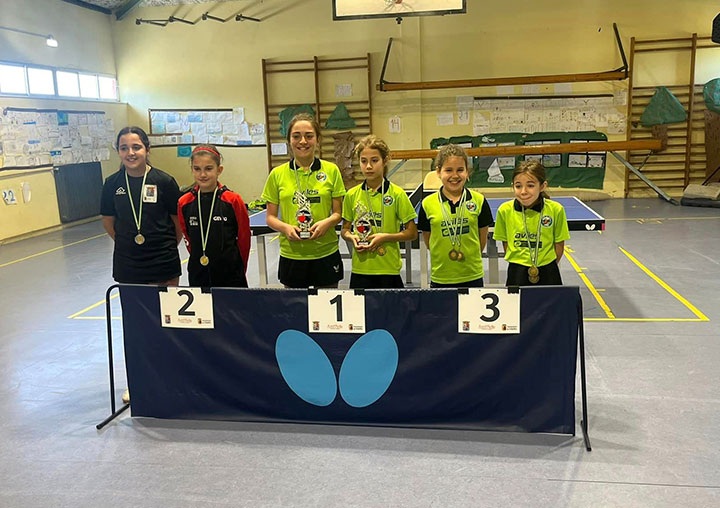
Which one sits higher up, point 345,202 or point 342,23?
point 342,23

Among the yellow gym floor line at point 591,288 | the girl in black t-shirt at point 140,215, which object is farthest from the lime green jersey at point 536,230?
the girl in black t-shirt at point 140,215

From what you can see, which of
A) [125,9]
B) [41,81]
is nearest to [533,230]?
[41,81]

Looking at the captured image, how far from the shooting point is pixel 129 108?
11703mm

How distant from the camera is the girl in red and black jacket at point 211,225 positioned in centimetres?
299

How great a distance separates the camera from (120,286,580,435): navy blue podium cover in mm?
2562

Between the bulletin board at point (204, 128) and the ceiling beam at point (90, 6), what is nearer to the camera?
the ceiling beam at point (90, 6)

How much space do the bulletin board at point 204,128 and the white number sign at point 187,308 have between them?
29.6 feet

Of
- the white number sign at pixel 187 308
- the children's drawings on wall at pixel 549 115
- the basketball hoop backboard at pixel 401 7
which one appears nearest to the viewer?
the white number sign at pixel 187 308

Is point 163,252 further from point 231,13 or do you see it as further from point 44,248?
point 231,13

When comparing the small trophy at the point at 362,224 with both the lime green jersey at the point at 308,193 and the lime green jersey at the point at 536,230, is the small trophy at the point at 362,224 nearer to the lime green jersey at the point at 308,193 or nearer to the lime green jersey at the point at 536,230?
the lime green jersey at the point at 308,193

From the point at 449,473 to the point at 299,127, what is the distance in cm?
176

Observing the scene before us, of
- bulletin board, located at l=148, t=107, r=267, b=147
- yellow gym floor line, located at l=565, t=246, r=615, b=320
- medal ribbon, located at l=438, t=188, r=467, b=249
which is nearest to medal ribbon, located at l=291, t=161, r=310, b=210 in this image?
medal ribbon, located at l=438, t=188, r=467, b=249

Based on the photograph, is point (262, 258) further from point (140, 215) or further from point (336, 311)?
point (336, 311)

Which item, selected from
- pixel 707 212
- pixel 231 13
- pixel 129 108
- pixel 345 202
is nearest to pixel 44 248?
pixel 129 108
